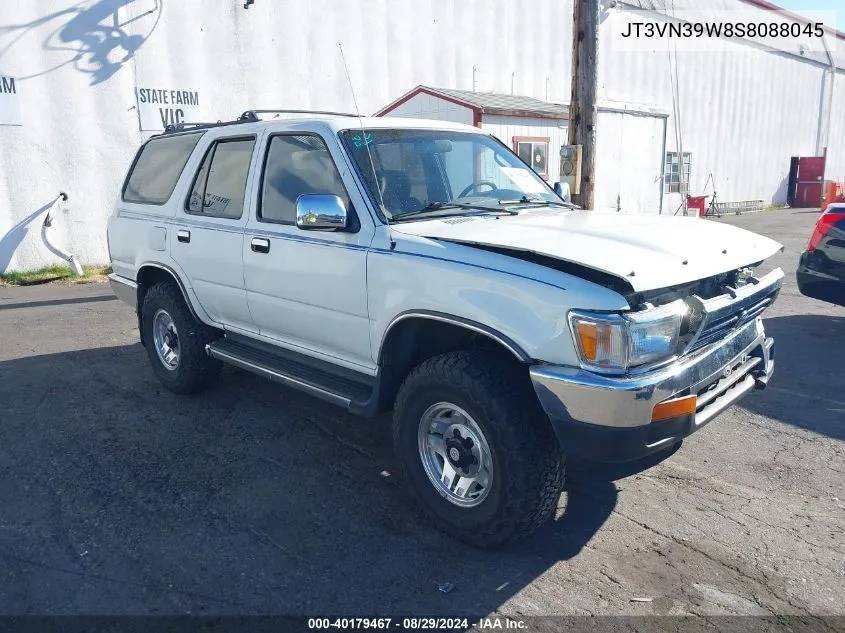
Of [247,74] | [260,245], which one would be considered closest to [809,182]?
[247,74]

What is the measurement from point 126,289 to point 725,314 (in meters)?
4.79

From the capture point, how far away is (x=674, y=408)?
2.89m

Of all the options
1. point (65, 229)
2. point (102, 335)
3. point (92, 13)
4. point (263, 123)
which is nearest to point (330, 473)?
point (263, 123)

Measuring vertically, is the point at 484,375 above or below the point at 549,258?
below

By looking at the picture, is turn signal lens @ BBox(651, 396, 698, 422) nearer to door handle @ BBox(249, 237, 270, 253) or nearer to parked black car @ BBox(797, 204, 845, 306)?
door handle @ BBox(249, 237, 270, 253)

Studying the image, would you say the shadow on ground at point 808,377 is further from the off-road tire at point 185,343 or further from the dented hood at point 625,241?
the off-road tire at point 185,343

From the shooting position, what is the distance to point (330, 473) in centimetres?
408

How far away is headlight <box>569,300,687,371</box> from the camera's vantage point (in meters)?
2.73

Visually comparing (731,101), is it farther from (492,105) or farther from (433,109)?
(433,109)

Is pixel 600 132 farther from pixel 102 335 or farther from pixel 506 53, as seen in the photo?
pixel 102 335

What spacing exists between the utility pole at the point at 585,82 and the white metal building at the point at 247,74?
3.73m

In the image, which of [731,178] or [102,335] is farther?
[731,178]

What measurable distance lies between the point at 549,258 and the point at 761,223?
65.8 feet

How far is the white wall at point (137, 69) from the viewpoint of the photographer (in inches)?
428
